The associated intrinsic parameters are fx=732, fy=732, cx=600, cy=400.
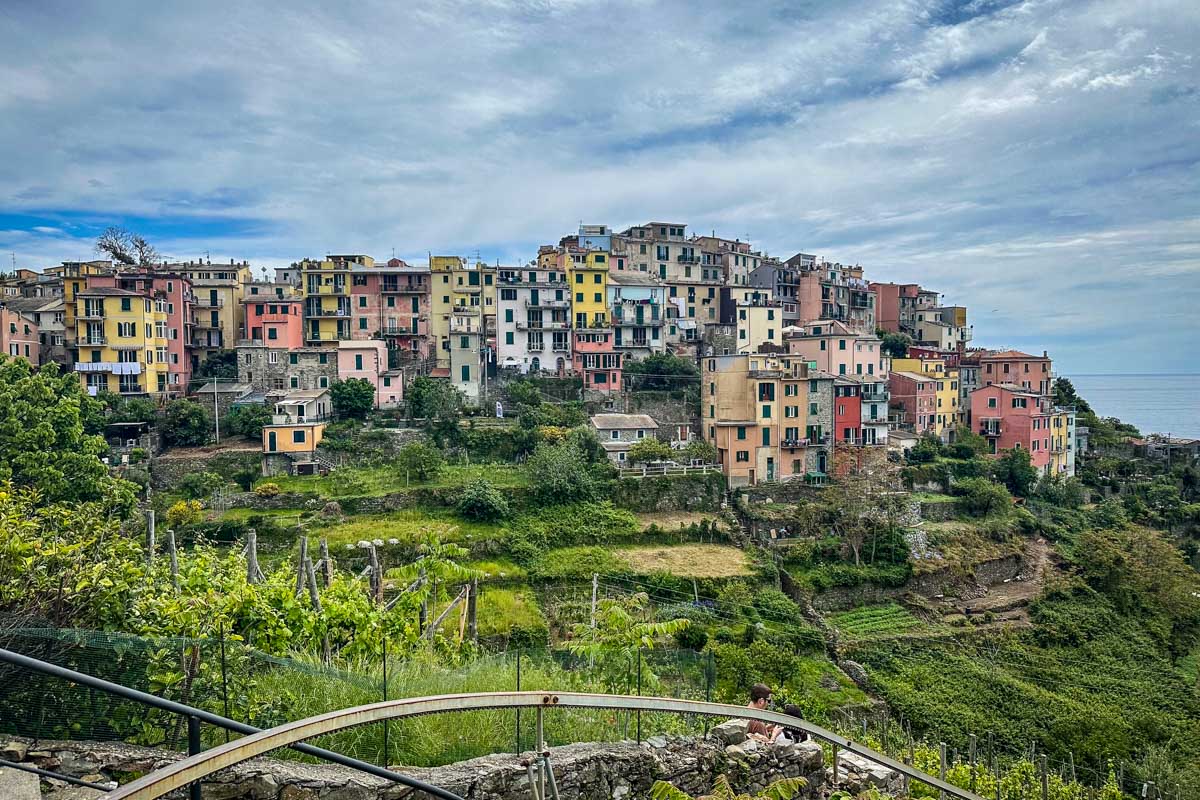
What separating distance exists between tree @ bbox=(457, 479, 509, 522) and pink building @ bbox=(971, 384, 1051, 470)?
30.4m

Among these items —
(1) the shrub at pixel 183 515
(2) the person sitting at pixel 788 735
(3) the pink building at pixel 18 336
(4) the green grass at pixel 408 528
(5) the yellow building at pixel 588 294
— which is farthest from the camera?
(5) the yellow building at pixel 588 294

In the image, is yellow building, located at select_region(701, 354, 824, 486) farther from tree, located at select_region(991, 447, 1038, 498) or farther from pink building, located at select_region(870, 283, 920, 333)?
pink building, located at select_region(870, 283, 920, 333)

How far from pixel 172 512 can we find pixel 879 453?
100 ft

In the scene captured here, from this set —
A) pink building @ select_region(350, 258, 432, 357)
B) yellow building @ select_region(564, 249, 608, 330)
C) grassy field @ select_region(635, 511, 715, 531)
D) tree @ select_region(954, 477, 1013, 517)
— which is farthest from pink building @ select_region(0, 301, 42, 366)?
tree @ select_region(954, 477, 1013, 517)

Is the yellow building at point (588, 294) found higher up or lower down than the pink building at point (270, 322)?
higher up

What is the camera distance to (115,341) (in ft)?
121

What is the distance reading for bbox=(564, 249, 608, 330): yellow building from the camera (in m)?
43.7

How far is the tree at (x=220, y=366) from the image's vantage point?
131 feet

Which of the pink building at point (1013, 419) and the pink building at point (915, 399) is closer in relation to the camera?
the pink building at point (1013, 419)

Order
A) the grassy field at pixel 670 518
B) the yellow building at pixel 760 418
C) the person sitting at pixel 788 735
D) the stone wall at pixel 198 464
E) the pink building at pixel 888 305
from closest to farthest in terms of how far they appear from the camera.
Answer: the person sitting at pixel 788 735, the grassy field at pixel 670 518, the stone wall at pixel 198 464, the yellow building at pixel 760 418, the pink building at pixel 888 305

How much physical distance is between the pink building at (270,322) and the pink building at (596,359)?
15881 mm

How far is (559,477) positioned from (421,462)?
597 centimetres

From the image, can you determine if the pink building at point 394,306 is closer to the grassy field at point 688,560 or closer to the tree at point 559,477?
the tree at point 559,477

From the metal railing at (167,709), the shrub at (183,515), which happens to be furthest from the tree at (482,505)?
the metal railing at (167,709)
